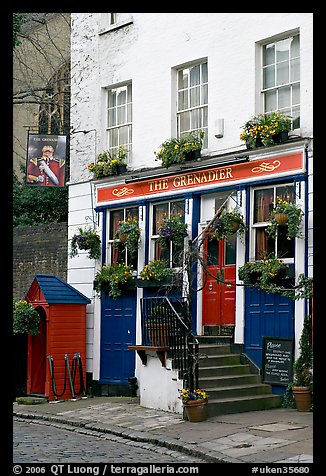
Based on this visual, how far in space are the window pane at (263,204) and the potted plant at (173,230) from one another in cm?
166

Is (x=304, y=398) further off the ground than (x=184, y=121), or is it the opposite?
(x=184, y=121)

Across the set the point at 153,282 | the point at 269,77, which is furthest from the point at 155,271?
the point at 269,77

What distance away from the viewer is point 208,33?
16500 mm

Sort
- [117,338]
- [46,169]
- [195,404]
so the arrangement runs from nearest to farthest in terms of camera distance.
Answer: [195,404] < [117,338] < [46,169]

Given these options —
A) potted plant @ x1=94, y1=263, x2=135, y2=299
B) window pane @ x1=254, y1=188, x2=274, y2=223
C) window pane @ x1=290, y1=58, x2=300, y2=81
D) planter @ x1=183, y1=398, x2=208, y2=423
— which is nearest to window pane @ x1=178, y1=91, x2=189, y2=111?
window pane @ x1=290, y1=58, x2=300, y2=81

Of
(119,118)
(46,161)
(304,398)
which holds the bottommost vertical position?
(304,398)

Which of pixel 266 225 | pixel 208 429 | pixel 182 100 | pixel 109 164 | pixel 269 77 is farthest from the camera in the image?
pixel 109 164

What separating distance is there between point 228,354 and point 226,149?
3.74 meters

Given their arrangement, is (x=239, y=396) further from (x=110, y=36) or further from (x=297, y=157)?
(x=110, y=36)

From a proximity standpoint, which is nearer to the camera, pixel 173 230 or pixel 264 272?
pixel 264 272

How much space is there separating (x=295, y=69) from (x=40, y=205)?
44.6ft

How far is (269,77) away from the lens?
50.9 feet

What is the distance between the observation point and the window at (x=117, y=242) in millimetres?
17984

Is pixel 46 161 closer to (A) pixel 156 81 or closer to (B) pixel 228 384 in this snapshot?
(A) pixel 156 81
